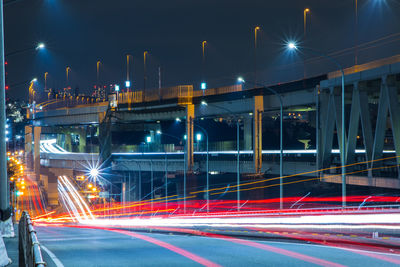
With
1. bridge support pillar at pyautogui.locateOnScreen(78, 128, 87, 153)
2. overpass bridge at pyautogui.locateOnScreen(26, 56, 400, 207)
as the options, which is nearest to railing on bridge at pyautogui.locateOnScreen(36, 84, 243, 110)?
overpass bridge at pyautogui.locateOnScreen(26, 56, 400, 207)

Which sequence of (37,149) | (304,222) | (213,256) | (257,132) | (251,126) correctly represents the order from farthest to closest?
(37,149) → (251,126) → (257,132) → (304,222) → (213,256)

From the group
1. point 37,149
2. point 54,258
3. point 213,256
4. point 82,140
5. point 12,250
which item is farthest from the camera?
point 82,140

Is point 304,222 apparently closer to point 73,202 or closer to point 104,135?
point 104,135

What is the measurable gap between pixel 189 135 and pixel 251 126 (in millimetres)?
10333

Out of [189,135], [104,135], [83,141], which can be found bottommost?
[189,135]

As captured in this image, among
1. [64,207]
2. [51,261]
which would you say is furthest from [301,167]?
[64,207]

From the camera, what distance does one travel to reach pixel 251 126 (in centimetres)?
7700

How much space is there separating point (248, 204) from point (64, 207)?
4971 cm

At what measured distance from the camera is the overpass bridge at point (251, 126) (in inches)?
1549

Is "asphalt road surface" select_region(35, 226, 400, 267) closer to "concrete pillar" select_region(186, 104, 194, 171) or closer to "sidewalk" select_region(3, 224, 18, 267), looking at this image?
"sidewalk" select_region(3, 224, 18, 267)

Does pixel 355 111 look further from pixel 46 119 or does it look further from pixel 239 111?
pixel 46 119

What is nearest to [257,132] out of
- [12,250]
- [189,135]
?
[189,135]

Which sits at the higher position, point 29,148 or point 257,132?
point 29,148

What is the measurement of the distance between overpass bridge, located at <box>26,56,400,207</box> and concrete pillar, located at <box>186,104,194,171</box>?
13cm
